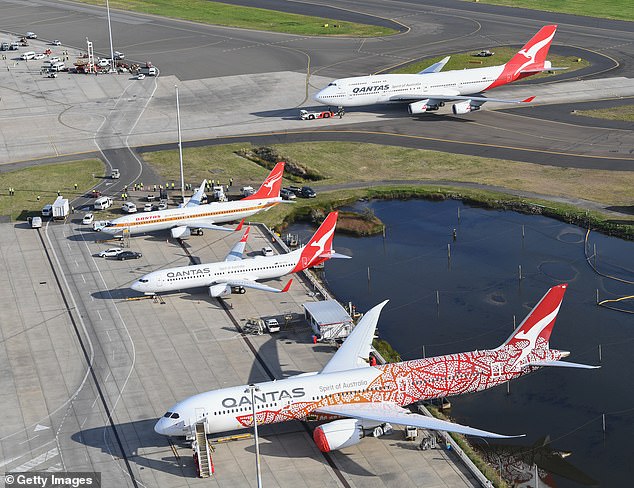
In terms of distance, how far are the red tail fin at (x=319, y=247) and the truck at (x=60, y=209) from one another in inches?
1588

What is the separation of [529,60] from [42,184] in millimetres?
96142

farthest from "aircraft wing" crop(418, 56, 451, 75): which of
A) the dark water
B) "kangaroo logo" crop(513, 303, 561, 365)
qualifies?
"kangaroo logo" crop(513, 303, 561, 365)

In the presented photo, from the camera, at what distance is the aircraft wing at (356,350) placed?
8831 cm

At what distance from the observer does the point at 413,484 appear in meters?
76.6

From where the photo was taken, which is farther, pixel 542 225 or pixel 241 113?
pixel 241 113

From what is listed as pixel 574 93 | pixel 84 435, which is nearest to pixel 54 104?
pixel 574 93

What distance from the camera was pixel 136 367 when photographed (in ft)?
313

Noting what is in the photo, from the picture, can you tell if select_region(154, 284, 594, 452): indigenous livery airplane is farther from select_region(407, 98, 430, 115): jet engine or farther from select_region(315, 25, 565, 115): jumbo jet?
select_region(315, 25, 565, 115): jumbo jet

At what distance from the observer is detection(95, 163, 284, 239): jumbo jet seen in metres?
125

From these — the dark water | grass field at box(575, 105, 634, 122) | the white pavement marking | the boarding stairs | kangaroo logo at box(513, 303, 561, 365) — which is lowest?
the dark water

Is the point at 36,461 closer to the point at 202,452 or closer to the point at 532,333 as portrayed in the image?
the point at 202,452

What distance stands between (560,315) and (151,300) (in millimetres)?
47582

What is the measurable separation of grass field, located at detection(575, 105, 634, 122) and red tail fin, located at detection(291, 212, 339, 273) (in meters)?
84.1

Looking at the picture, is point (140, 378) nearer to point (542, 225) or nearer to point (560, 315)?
point (560, 315)
